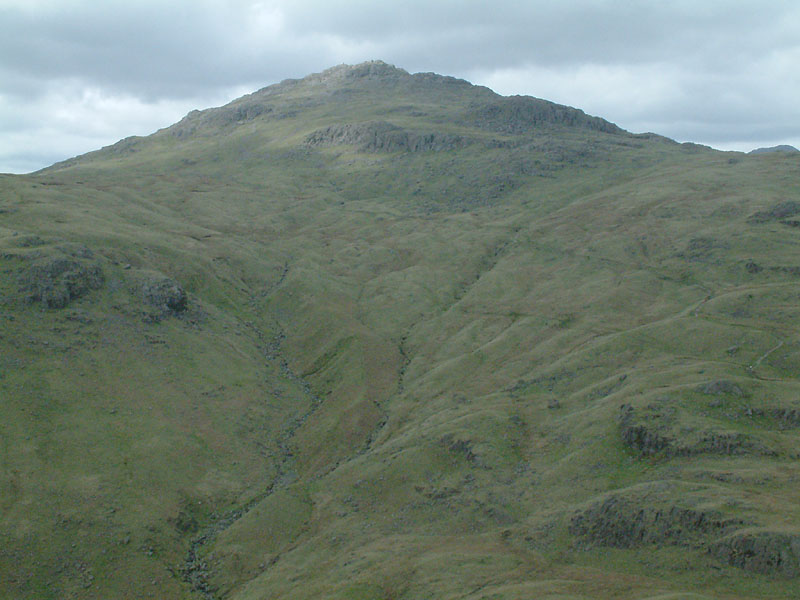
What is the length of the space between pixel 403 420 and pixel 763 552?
6644 cm

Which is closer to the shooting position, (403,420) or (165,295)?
(403,420)

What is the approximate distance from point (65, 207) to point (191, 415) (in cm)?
9904

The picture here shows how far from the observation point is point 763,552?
56.6 meters

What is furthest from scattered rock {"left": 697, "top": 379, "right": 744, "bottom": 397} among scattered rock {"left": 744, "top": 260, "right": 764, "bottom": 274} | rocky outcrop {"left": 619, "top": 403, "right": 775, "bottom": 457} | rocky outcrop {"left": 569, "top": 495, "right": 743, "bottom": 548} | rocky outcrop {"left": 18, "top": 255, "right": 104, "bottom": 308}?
rocky outcrop {"left": 18, "top": 255, "right": 104, "bottom": 308}

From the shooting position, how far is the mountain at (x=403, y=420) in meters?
68.8

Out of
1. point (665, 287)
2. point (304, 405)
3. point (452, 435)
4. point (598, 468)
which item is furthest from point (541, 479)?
point (665, 287)

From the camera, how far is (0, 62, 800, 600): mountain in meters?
68.8

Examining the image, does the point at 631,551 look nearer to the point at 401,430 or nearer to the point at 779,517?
the point at 779,517

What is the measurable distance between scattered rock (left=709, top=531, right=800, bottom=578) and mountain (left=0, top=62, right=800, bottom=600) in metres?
0.18

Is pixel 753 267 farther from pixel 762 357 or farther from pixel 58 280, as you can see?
pixel 58 280

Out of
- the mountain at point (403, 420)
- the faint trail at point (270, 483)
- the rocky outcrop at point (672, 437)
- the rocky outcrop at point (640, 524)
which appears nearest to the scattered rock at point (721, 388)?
the mountain at point (403, 420)

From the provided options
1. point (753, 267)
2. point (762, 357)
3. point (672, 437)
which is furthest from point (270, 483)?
point (753, 267)

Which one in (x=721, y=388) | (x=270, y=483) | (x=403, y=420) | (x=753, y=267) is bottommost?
(x=270, y=483)

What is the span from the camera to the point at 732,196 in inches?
7559
